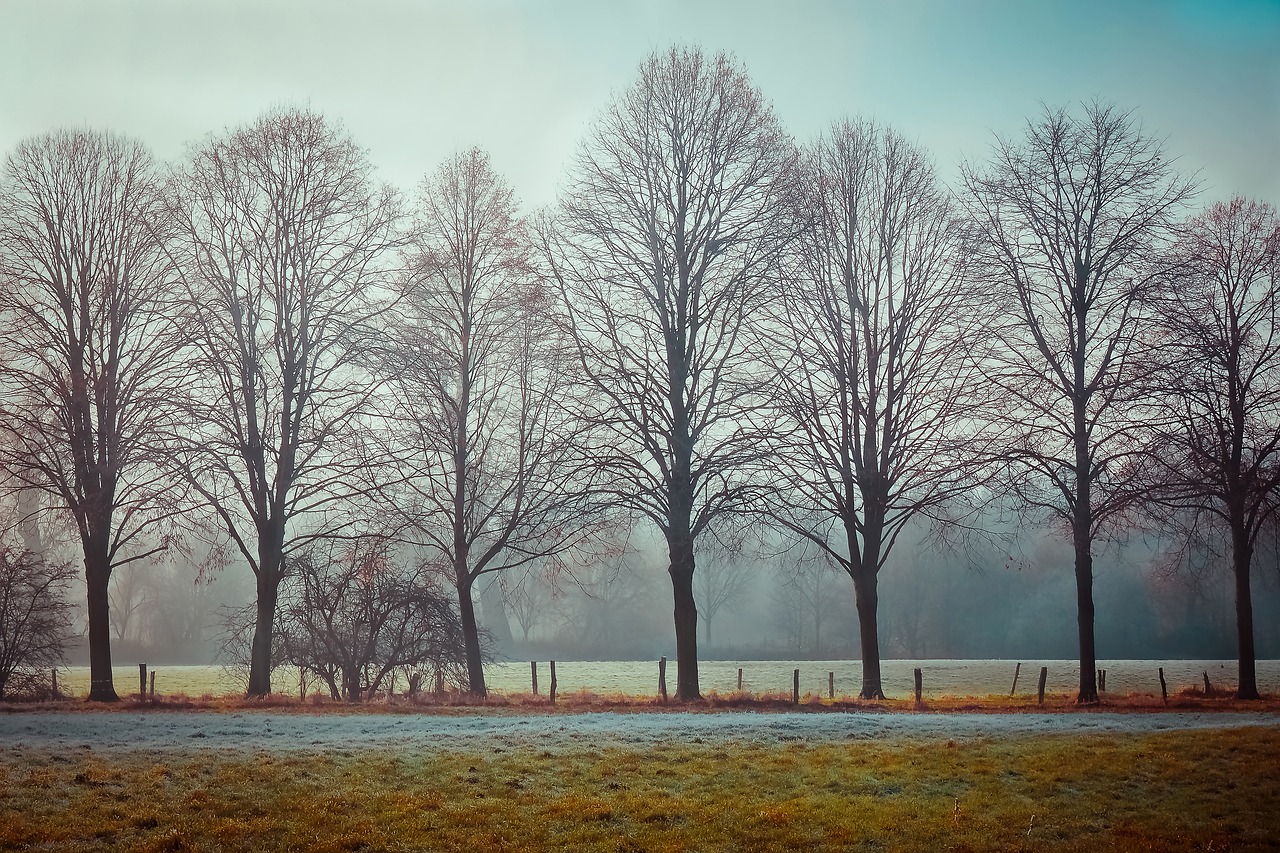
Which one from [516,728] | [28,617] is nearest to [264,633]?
[28,617]

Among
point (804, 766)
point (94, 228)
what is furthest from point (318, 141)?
point (804, 766)

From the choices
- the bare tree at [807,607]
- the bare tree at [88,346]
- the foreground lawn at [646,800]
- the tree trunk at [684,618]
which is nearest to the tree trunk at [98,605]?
the bare tree at [88,346]

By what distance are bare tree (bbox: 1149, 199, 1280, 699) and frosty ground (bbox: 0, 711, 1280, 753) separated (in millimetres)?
7470

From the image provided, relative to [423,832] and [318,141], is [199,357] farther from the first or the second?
[423,832]

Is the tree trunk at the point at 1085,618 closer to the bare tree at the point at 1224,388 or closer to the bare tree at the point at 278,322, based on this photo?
the bare tree at the point at 1224,388

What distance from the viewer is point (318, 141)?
87.0 ft

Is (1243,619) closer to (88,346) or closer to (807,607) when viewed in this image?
(88,346)

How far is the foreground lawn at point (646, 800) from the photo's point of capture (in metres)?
9.78

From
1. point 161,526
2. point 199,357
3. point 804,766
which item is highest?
point 199,357

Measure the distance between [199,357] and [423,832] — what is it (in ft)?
64.6

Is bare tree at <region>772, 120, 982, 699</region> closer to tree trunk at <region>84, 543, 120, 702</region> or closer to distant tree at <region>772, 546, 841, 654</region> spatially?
tree trunk at <region>84, 543, 120, 702</region>

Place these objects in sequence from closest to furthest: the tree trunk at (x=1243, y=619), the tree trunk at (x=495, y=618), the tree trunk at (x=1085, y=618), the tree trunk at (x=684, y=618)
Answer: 1. the tree trunk at (x=684, y=618)
2. the tree trunk at (x=1085, y=618)
3. the tree trunk at (x=1243, y=619)
4. the tree trunk at (x=495, y=618)

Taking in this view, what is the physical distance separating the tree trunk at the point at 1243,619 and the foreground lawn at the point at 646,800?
1575cm

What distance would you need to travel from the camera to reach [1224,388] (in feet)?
93.7
